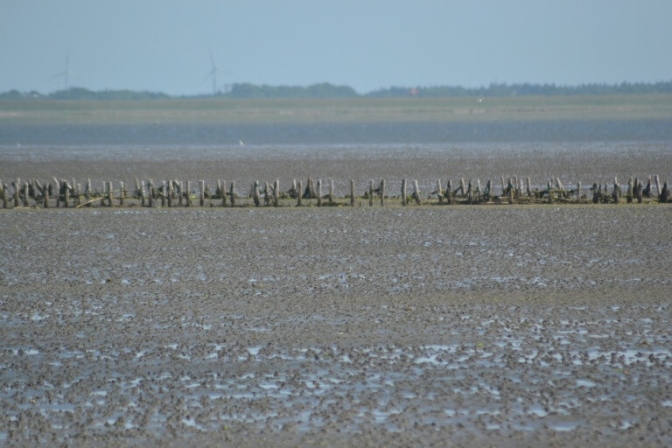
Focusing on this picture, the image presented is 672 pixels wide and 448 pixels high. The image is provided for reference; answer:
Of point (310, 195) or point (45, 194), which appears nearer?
point (310, 195)

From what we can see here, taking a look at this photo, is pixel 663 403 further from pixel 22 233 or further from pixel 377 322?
pixel 22 233

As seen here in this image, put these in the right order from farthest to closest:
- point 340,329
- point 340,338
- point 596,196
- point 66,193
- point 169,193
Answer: point 66,193
point 169,193
point 596,196
point 340,329
point 340,338

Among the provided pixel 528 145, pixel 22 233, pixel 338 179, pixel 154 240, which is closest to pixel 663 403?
pixel 154 240

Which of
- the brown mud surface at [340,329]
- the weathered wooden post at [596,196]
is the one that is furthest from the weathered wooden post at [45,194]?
the weathered wooden post at [596,196]

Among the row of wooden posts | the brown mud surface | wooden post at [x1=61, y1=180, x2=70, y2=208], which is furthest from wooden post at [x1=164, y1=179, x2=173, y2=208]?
the brown mud surface

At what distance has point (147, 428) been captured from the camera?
10.2 meters

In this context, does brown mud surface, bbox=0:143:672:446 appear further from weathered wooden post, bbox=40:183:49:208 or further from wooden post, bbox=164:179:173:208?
weathered wooden post, bbox=40:183:49:208

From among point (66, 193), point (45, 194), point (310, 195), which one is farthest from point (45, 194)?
point (310, 195)

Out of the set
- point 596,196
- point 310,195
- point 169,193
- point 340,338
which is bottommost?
point 340,338

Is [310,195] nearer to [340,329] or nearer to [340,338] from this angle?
[340,329]

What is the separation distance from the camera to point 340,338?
1385 cm

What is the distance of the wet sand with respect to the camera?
10328mm

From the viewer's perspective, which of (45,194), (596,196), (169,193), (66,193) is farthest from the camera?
(45,194)

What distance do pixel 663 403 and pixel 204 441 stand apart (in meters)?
4.73
